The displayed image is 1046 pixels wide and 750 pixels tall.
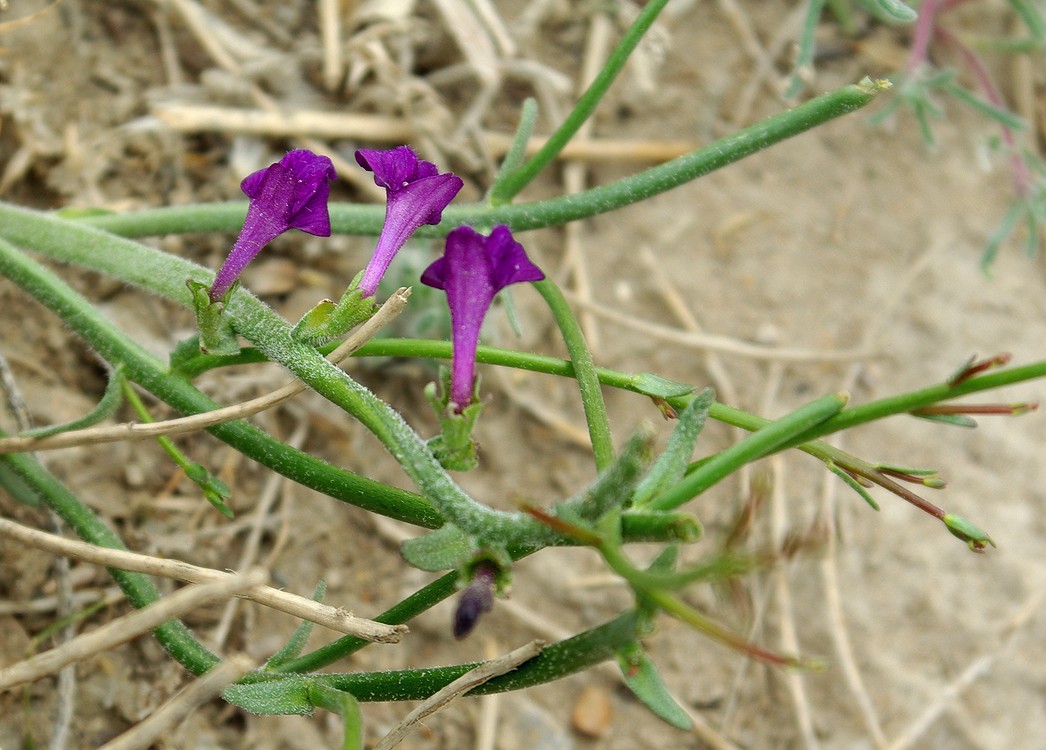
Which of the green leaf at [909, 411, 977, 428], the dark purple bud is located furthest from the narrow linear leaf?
the green leaf at [909, 411, 977, 428]

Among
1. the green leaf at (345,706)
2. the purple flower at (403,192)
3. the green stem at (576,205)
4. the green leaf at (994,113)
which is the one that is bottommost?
the green leaf at (345,706)

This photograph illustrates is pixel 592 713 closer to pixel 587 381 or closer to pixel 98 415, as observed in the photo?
pixel 587 381

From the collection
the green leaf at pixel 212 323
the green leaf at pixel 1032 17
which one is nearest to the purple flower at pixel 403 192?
the green leaf at pixel 212 323

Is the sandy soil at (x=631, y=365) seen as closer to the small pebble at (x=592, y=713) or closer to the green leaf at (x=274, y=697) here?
the small pebble at (x=592, y=713)

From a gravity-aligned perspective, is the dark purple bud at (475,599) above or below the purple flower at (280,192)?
below

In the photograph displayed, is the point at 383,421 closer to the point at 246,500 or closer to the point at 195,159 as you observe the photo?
the point at 246,500

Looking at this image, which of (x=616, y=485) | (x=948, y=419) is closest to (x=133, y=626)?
(x=616, y=485)
